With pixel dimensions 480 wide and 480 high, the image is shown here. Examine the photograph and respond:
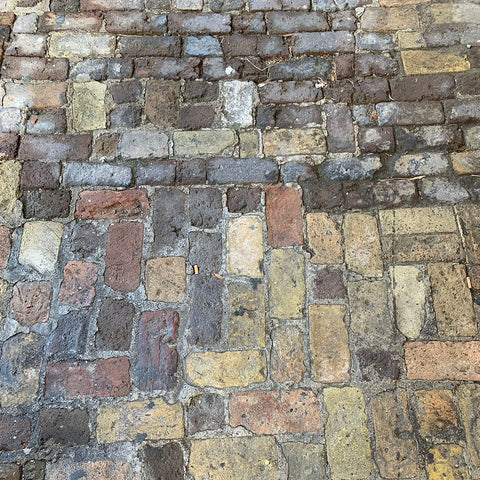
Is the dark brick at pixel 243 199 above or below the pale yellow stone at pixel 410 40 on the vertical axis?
below

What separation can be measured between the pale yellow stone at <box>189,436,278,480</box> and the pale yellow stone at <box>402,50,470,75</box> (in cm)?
204

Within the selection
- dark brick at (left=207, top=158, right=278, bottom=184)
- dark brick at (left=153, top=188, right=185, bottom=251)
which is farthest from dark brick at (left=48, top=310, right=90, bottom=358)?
dark brick at (left=207, top=158, right=278, bottom=184)

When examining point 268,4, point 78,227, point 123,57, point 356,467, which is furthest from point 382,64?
point 356,467

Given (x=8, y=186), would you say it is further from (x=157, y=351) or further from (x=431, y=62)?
(x=431, y=62)

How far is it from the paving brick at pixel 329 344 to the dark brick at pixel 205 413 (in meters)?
0.43

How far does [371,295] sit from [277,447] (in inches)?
30.3

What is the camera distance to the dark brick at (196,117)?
8.06 ft

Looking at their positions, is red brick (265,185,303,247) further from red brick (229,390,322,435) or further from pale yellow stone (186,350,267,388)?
red brick (229,390,322,435)

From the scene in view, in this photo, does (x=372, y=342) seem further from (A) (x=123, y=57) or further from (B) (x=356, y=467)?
(A) (x=123, y=57)

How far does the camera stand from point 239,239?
7.27 ft

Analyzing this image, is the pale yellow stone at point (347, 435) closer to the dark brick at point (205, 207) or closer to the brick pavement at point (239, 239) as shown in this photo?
the brick pavement at point (239, 239)

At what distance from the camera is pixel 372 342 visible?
204 centimetres

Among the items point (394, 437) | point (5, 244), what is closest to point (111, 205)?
point (5, 244)

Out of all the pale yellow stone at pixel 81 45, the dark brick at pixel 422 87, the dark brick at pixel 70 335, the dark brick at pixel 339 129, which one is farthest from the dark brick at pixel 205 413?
the pale yellow stone at pixel 81 45
